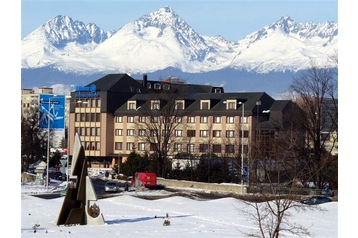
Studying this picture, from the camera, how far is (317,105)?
218 feet

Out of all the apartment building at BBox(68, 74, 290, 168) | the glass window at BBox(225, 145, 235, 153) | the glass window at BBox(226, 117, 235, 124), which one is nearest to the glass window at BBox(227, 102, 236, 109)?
the apartment building at BBox(68, 74, 290, 168)

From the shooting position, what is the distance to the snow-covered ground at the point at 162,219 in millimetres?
31094

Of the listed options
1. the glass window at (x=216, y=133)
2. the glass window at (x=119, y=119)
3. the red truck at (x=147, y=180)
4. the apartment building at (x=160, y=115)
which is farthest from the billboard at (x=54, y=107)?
the glass window at (x=119, y=119)

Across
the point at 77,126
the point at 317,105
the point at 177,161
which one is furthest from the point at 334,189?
the point at 77,126

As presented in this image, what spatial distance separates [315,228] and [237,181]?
35.0 meters

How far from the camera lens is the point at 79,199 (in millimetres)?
34000

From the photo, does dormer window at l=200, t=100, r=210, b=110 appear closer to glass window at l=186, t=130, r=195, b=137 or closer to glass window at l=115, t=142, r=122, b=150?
glass window at l=186, t=130, r=195, b=137

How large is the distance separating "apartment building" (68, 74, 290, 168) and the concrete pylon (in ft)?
170

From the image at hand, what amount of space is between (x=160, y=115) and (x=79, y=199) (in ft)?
172

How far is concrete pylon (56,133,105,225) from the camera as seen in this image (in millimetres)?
33750

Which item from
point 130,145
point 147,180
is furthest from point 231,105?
point 147,180

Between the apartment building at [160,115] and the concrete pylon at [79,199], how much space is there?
51.7m

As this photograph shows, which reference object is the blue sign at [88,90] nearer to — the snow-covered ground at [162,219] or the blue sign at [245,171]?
the blue sign at [245,171]
